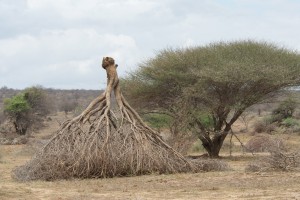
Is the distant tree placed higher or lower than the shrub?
higher

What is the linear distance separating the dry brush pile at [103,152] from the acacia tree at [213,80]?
5513 millimetres

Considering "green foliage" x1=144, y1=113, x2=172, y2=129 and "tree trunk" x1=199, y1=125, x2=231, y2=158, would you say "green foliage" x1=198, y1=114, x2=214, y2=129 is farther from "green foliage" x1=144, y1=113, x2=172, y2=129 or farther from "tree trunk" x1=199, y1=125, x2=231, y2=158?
"green foliage" x1=144, y1=113, x2=172, y2=129

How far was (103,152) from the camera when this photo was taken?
544 inches

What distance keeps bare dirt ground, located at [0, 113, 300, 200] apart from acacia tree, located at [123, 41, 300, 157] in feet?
20.5

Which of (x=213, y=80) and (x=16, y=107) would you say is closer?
(x=213, y=80)

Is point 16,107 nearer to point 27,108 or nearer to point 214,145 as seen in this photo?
point 27,108

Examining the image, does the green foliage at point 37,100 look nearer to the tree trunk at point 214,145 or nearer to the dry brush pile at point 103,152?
the tree trunk at point 214,145

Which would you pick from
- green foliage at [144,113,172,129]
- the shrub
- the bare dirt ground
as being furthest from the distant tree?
the bare dirt ground

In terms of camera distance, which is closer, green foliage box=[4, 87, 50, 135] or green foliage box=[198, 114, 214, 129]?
green foliage box=[198, 114, 214, 129]

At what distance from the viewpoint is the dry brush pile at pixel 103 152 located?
45.2 feet

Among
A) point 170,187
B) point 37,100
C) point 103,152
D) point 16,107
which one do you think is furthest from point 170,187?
point 37,100

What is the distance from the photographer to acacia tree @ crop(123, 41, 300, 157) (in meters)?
20.5

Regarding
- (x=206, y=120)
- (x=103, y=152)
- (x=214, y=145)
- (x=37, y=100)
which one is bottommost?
(x=103, y=152)

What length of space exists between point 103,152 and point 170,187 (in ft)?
8.25
